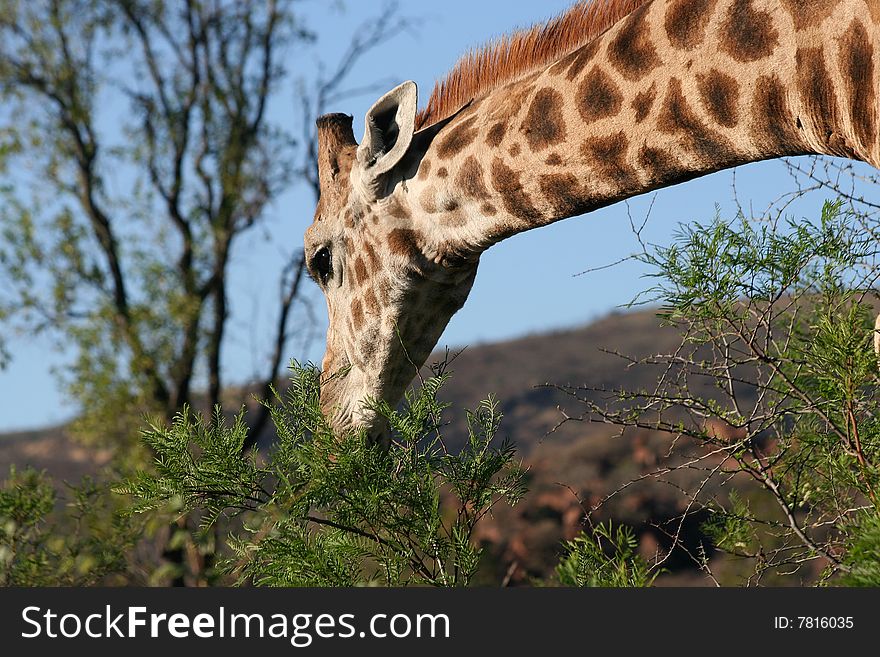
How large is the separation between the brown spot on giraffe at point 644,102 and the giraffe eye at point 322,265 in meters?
1.89

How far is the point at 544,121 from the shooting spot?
4441 mm

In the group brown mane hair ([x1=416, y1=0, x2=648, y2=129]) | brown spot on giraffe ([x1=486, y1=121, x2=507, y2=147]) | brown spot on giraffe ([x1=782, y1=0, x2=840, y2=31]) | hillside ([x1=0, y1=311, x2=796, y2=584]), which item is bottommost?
brown spot on giraffe ([x1=782, y1=0, x2=840, y2=31])

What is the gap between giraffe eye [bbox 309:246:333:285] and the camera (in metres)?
5.51

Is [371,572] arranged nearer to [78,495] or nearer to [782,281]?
[782,281]

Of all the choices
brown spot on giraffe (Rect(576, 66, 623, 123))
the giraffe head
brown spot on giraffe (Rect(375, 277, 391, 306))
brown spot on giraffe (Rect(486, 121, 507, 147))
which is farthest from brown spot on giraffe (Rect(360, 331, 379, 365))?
brown spot on giraffe (Rect(576, 66, 623, 123))

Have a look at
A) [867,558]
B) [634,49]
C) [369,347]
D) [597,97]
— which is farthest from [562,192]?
[867,558]

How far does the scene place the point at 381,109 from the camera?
195 inches

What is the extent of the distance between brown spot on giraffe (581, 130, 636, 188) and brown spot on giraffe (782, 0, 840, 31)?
74 centimetres

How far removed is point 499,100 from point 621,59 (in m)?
0.71

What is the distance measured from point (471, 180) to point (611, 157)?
2.31 ft

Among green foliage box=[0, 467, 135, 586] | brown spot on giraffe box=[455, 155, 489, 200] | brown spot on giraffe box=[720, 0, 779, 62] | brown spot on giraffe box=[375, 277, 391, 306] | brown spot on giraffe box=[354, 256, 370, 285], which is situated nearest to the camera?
brown spot on giraffe box=[720, 0, 779, 62]

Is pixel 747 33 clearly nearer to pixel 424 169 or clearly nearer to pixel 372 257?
pixel 424 169

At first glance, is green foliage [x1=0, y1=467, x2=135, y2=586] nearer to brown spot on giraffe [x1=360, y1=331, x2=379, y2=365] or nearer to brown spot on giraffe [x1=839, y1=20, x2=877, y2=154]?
brown spot on giraffe [x1=360, y1=331, x2=379, y2=365]

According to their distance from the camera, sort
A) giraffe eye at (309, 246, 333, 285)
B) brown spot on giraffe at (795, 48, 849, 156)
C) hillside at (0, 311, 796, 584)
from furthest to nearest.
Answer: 1. hillside at (0, 311, 796, 584)
2. giraffe eye at (309, 246, 333, 285)
3. brown spot on giraffe at (795, 48, 849, 156)
